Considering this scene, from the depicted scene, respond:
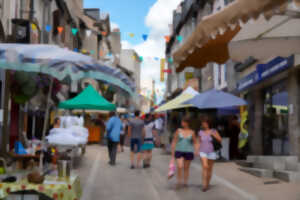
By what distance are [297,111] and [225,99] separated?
8.18 feet

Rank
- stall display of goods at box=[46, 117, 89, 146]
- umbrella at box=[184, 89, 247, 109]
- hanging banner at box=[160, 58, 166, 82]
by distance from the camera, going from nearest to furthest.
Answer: stall display of goods at box=[46, 117, 89, 146] < umbrella at box=[184, 89, 247, 109] < hanging banner at box=[160, 58, 166, 82]

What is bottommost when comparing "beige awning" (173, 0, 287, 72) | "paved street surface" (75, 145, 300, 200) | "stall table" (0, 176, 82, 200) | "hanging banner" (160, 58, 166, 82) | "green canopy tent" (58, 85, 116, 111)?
"paved street surface" (75, 145, 300, 200)

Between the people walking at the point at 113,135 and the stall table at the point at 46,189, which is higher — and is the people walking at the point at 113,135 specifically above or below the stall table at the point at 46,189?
above

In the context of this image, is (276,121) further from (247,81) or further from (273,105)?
(247,81)

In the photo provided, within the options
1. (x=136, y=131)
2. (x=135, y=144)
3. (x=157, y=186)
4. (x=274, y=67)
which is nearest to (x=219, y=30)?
(x=157, y=186)

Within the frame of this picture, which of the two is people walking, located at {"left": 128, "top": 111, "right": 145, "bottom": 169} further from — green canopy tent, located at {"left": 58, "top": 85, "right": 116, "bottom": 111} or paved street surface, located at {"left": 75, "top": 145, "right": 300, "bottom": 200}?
green canopy tent, located at {"left": 58, "top": 85, "right": 116, "bottom": 111}

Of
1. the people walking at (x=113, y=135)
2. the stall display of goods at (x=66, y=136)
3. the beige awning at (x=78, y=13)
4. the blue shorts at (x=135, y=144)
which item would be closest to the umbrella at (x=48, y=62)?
the stall display of goods at (x=66, y=136)

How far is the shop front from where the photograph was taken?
13.2m

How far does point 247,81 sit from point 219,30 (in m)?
13.0

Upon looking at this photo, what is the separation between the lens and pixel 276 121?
15.5 m

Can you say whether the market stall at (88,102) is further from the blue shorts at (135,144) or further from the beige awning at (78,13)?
the beige awning at (78,13)

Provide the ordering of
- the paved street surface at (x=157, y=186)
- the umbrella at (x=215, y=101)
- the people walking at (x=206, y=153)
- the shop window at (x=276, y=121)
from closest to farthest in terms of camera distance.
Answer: the paved street surface at (x=157, y=186) → the people walking at (x=206, y=153) → the umbrella at (x=215, y=101) → the shop window at (x=276, y=121)

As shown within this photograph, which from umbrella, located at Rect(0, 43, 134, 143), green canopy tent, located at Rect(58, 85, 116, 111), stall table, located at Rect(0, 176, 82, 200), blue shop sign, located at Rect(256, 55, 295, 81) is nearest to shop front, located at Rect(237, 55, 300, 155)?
blue shop sign, located at Rect(256, 55, 295, 81)

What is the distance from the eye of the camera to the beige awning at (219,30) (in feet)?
13.6
